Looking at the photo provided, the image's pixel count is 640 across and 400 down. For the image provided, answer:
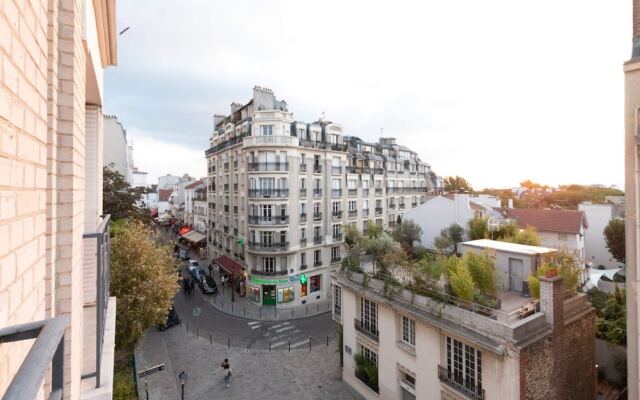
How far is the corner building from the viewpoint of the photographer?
2838 cm

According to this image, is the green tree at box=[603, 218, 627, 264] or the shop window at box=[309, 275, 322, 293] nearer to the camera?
the shop window at box=[309, 275, 322, 293]

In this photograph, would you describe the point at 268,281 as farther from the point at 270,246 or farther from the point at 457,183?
the point at 457,183

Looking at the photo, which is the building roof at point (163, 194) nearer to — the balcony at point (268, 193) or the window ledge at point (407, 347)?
the balcony at point (268, 193)

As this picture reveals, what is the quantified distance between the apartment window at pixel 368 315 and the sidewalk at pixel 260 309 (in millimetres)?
11227

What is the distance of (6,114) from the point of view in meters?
1.77

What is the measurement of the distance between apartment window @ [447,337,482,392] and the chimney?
2.77 meters

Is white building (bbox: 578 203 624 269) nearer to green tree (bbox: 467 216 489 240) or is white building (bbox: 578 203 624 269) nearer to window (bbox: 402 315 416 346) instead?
green tree (bbox: 467 216 489 240)

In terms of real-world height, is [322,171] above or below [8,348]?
above

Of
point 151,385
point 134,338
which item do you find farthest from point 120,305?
point 151,385

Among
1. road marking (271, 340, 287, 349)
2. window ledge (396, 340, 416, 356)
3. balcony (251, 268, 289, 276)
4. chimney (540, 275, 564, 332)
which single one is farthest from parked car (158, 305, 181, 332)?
chimney (540, 275, 564, 332)

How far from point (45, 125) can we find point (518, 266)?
53.8 ft

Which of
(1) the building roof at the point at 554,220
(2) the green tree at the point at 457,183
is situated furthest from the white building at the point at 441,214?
(2) the green tree at the point at 457,183

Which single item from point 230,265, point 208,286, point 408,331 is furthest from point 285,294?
point 408,331

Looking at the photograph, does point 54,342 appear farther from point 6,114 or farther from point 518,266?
point 518,266
